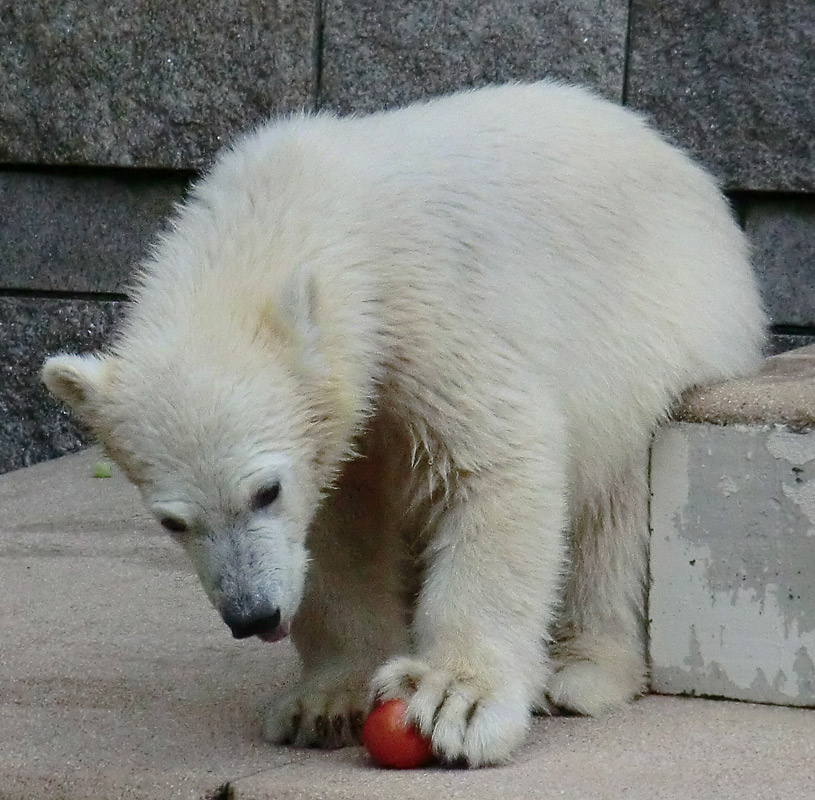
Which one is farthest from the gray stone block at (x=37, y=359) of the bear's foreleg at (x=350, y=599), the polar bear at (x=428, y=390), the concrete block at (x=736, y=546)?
the concrete block at (x=736, y=546)

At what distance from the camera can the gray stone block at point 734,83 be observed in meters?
5.40

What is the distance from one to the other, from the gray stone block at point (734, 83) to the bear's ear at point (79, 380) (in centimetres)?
332

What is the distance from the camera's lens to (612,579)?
3.27m

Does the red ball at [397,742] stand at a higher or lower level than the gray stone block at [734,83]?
lower

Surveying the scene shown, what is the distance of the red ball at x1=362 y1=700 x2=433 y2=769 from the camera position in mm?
2658

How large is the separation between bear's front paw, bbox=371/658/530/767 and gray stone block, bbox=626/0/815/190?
128 inches

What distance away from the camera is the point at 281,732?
9.62 feet

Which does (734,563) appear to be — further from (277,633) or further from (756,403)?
(277,633)

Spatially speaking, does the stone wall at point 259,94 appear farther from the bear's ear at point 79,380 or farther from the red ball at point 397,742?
the red ball at point 397,742

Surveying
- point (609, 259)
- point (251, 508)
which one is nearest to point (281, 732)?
point (251, 508)

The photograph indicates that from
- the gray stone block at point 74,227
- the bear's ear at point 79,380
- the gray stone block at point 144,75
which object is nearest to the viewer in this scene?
the bear's ear at point 79,380

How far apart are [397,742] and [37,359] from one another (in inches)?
149

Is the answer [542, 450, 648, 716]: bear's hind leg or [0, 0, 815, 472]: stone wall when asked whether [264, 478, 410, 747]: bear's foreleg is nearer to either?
[542, 450, 648, 716]: bear's hind leg

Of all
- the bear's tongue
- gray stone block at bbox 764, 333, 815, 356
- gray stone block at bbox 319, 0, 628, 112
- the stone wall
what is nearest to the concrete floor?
the bear's tongue
